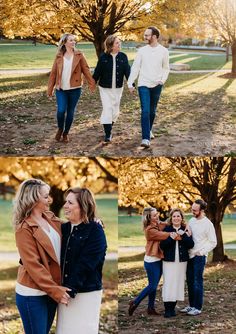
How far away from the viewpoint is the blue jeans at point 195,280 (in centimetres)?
525

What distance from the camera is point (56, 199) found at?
5.64m

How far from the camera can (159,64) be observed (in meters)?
5.44

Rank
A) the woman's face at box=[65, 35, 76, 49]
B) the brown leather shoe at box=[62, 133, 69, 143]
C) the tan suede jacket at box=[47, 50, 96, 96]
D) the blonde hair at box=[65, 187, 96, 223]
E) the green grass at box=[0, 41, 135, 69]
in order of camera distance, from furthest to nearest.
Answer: the green grass at box=[0, 41, 135, 69] → the brown leather shoe at box=[62, 133, 69, 143] → the tan suede jacket at box=[47, 50, 96, 96] → the woman's face at box=[65, 35, 76, 49] → the blonde hair at box=[65, 187, 96, 223]

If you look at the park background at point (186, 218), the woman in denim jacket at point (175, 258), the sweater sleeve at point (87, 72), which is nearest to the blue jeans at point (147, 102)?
the park background at point (186, 218)

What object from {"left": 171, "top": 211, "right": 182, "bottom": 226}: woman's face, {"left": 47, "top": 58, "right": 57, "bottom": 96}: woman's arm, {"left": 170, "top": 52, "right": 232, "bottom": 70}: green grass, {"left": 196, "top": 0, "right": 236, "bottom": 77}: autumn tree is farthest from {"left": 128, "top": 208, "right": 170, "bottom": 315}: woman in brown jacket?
{"left": 196, "top": 0, "right": 236, "bottom": 77}: autumn tree

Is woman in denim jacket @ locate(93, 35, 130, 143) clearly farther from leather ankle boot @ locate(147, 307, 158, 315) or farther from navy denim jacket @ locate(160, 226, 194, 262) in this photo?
leather ankle boot @ locate(147, 307, 158, 315)

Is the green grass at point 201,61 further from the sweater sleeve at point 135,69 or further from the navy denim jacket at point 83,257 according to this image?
the navy denim jacket at point 83,257

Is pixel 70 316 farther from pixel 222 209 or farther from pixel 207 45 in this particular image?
pixel 207 45

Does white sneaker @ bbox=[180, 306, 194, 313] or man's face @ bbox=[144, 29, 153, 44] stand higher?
man's face @ bbox=[144, 29, 153, 44]

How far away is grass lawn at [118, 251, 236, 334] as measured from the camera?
5348mm

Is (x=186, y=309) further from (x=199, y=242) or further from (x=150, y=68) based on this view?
(x=150, y=68)

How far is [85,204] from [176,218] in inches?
63.6

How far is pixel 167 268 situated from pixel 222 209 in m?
A: 0.76

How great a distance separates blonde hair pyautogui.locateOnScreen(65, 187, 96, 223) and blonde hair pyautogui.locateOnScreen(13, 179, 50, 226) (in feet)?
0.82
